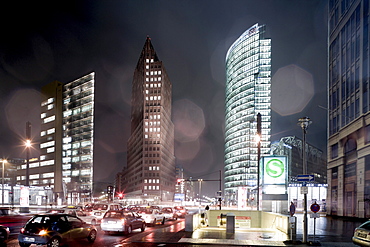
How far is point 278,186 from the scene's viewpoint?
28.9 m

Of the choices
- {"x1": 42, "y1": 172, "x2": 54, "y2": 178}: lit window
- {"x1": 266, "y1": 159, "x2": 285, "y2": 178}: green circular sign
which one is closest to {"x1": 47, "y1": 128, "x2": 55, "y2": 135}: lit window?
{"x1": 42, "y1": 172, "x2": 54, "y2": 178}: lit window

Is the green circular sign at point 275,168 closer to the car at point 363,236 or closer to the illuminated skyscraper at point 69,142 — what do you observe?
the car at point 363,236

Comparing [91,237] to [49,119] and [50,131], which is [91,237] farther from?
[49,119]

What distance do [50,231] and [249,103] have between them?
164 metres

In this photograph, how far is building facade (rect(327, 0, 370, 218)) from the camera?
41656mm

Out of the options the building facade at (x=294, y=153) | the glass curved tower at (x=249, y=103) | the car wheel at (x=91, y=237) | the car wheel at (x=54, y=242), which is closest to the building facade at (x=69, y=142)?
the glass curved tower at (x=249, y=103)

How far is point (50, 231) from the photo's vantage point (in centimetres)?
1516

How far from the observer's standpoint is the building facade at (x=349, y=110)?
41.7 meters

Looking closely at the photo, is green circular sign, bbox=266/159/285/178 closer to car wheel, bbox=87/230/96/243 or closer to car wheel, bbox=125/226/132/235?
car wheel, bbox=125/226/132/235

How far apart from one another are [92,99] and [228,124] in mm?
79331

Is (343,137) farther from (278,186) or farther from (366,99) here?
(278,186)

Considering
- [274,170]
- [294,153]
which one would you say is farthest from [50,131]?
[274,170]

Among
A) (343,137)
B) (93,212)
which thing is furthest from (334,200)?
(93,212)

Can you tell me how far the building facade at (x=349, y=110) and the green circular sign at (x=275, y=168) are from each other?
1637 cm
